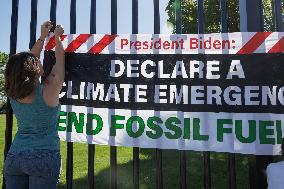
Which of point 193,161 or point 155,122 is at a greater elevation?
point 155,122

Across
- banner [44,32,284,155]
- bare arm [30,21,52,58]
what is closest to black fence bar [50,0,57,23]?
bare arm [30,21,52,58]

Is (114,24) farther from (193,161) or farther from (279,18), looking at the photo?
(193,161)

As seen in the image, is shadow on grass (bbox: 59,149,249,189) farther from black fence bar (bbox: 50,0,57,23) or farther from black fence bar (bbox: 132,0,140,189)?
black fence bar (bbox: 50,0,57,23)

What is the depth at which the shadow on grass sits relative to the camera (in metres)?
6.23

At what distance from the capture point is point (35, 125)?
317 centimetres

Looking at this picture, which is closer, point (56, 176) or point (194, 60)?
point (56, 176)

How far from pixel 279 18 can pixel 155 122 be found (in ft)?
5.23

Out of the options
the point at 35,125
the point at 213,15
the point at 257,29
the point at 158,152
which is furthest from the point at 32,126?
the point at 213,15

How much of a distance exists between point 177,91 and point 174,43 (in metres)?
0.49

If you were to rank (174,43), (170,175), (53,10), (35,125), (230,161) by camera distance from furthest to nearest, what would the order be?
(170,175)
(53,10)
(174,43)
(230,161)
(35,125)

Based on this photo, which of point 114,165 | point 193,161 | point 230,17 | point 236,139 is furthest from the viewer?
point 230,17

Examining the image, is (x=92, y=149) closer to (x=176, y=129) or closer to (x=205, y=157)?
(x=176, y=129)

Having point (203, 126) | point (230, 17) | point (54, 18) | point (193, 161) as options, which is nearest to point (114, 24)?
point (54, 18)

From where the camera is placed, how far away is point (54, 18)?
4246 mm
